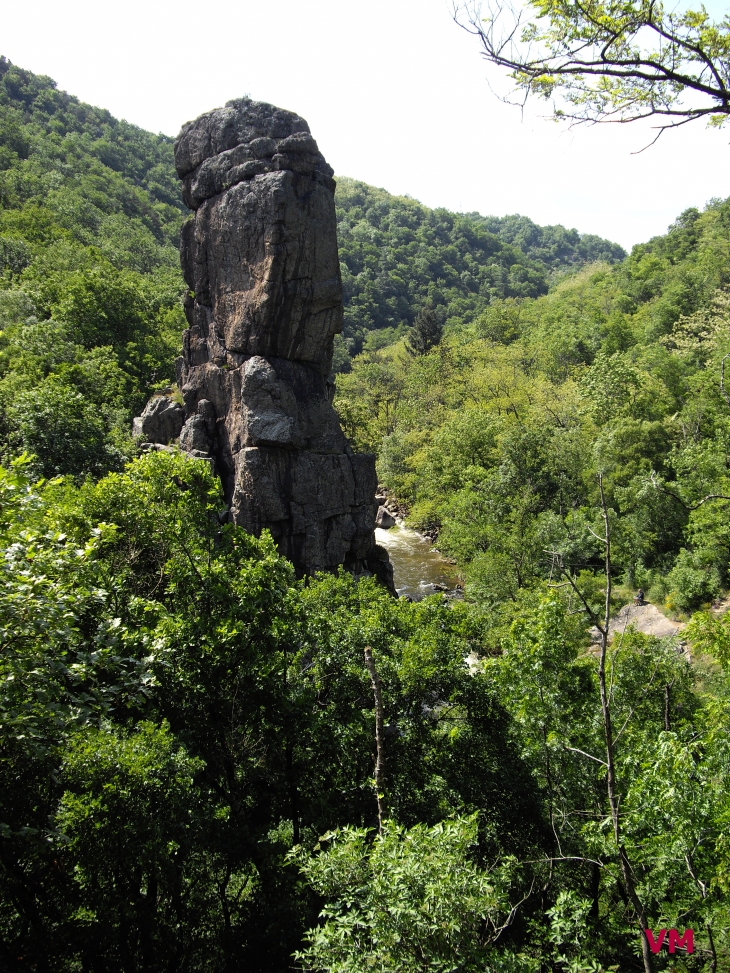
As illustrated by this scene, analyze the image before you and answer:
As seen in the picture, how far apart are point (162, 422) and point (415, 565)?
2020cm

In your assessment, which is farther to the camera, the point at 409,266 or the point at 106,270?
the point at 409,266

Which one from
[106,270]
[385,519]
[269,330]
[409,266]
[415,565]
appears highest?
[409,266]

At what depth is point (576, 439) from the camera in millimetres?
37781

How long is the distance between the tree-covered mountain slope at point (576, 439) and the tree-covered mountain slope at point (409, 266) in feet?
130

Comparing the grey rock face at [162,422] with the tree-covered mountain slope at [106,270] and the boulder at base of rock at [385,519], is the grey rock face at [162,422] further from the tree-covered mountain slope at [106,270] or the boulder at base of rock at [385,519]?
the boulder at base of rock at [385,519]

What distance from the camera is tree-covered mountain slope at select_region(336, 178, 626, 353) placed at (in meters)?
109

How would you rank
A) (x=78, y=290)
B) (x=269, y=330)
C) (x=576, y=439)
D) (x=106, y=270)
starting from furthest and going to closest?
1. (x=106, y=270)
2. (x=78, y=290)
3. (x=576, y=439)
4. (x=269, y=330)

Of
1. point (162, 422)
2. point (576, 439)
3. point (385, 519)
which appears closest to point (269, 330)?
point (162, 422)

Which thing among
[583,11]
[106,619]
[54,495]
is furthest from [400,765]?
[583,11]

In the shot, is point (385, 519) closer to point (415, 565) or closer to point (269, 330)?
point (415, 565)

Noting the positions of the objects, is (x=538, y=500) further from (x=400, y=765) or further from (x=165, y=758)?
(x=165, y=758)

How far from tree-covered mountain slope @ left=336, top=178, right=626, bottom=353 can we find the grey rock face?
6951cm

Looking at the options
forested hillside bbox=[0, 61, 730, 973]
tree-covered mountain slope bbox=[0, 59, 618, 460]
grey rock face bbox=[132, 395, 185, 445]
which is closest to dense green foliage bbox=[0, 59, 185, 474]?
tree-covered mountain slope bbox=[0, 59, 618, 460]

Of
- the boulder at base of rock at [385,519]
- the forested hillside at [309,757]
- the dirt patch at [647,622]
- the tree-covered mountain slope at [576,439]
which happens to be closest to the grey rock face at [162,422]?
the forested hillside at [309,757]
